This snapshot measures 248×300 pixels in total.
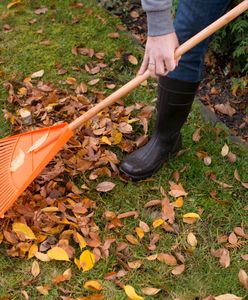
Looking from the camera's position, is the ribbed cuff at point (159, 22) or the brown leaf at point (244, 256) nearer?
the ribbed cuff at point (159, 22)

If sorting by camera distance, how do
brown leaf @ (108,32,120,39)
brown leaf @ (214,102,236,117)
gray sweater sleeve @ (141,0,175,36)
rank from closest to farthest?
gray sweater sleeve @ (141,0,175,36), brown leaf @ (214,102,236,117), brown leaf @ (108,32,120,39)

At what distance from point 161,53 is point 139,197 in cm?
89

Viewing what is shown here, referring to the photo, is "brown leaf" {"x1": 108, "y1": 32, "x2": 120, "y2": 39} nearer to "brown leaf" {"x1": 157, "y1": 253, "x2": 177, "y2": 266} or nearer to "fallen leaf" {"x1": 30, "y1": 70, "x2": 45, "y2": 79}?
"fallen leaf" {"x1": 30, "y1": 70, "x2": 45, "y2": 79}

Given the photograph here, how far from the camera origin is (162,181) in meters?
2.70

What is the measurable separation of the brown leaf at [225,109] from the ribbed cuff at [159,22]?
141 centimetres

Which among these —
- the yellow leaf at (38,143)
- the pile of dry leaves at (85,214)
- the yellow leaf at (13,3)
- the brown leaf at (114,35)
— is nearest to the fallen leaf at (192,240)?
the pile of dry leaves at (85,214)

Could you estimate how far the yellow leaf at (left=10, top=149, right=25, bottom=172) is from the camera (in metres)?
2.47

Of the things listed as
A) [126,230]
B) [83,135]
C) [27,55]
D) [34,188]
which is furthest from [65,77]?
[126,230]

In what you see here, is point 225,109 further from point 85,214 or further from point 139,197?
point 85,214

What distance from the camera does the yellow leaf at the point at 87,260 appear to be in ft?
7.46

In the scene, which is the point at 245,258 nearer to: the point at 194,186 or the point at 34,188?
the point at 194,186

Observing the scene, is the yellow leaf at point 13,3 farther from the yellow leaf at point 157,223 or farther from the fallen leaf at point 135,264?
the fallen leaf at point 135,264

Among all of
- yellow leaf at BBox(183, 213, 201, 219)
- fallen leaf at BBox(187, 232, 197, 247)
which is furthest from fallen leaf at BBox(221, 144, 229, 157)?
fallen leaf at BBox(187, 232, 197, 247)

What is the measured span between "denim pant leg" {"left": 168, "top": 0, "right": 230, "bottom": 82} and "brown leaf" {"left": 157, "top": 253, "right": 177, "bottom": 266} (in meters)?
0.83
